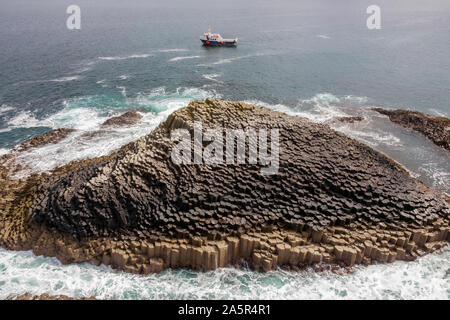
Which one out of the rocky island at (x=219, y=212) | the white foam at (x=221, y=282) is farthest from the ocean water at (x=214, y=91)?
the rocky island at (x=219, y=212)

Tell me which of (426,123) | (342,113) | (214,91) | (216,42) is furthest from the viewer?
(216,42)

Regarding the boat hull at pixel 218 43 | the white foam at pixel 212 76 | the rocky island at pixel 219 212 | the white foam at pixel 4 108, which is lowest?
the rocky island at pixel 219 212

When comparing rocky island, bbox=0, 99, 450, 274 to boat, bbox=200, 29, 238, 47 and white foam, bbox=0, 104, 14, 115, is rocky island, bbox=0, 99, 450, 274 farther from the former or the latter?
boat, bbox=200, 29, 238, 47

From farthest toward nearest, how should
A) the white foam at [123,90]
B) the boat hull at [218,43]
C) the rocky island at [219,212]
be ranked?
the boat hull at [218,43] → the white foam at [123,90] → the rocky island at [219,212]

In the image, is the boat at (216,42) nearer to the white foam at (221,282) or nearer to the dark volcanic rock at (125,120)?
the dark volcanic rock at (125,120)

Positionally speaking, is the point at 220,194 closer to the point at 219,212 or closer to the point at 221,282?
the point at 219,212

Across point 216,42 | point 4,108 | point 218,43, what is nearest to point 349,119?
point 4,108
